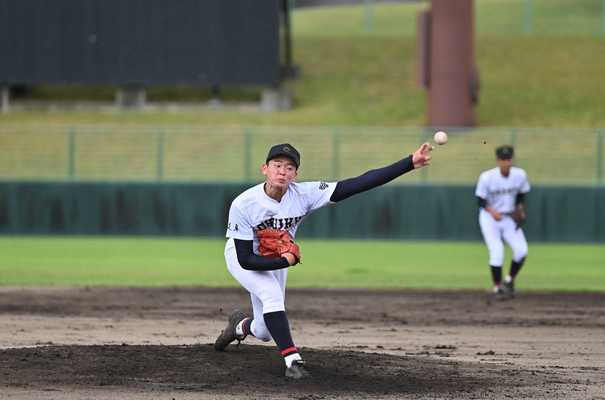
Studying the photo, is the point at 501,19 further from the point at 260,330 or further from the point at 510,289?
the point at 260,330

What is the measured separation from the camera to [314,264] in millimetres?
21781

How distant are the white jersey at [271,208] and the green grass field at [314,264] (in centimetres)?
862

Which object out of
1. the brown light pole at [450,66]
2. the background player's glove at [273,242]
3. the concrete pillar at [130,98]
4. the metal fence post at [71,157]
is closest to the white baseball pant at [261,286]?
the background player's glove at [273,242]

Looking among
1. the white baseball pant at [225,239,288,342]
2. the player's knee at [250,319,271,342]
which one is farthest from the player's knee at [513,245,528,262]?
the white baseball pant at [225,239,288,342]

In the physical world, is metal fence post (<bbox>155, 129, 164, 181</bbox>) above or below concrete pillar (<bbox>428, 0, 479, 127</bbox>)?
below

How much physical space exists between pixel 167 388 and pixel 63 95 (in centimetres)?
2818

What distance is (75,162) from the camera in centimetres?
2800

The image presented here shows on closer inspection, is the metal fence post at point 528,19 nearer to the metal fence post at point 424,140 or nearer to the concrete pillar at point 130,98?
the concrete pillar at point 130,98

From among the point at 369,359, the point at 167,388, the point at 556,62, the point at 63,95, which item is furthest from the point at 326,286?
the point at 556,62

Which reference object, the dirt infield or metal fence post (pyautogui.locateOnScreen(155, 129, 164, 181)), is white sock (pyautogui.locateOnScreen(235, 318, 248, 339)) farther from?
metal fence post (pyautogui.locateOnScreen(155, 129, 164, 181))

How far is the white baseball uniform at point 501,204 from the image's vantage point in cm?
1644

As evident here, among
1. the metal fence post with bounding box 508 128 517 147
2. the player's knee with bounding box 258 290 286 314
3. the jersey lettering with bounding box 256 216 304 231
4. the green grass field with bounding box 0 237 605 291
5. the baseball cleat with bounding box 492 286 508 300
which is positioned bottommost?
the green grass field with bounding box 0 237 605 291

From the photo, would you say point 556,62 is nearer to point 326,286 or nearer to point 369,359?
point 326,286

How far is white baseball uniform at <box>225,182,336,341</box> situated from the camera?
30.7 feet
